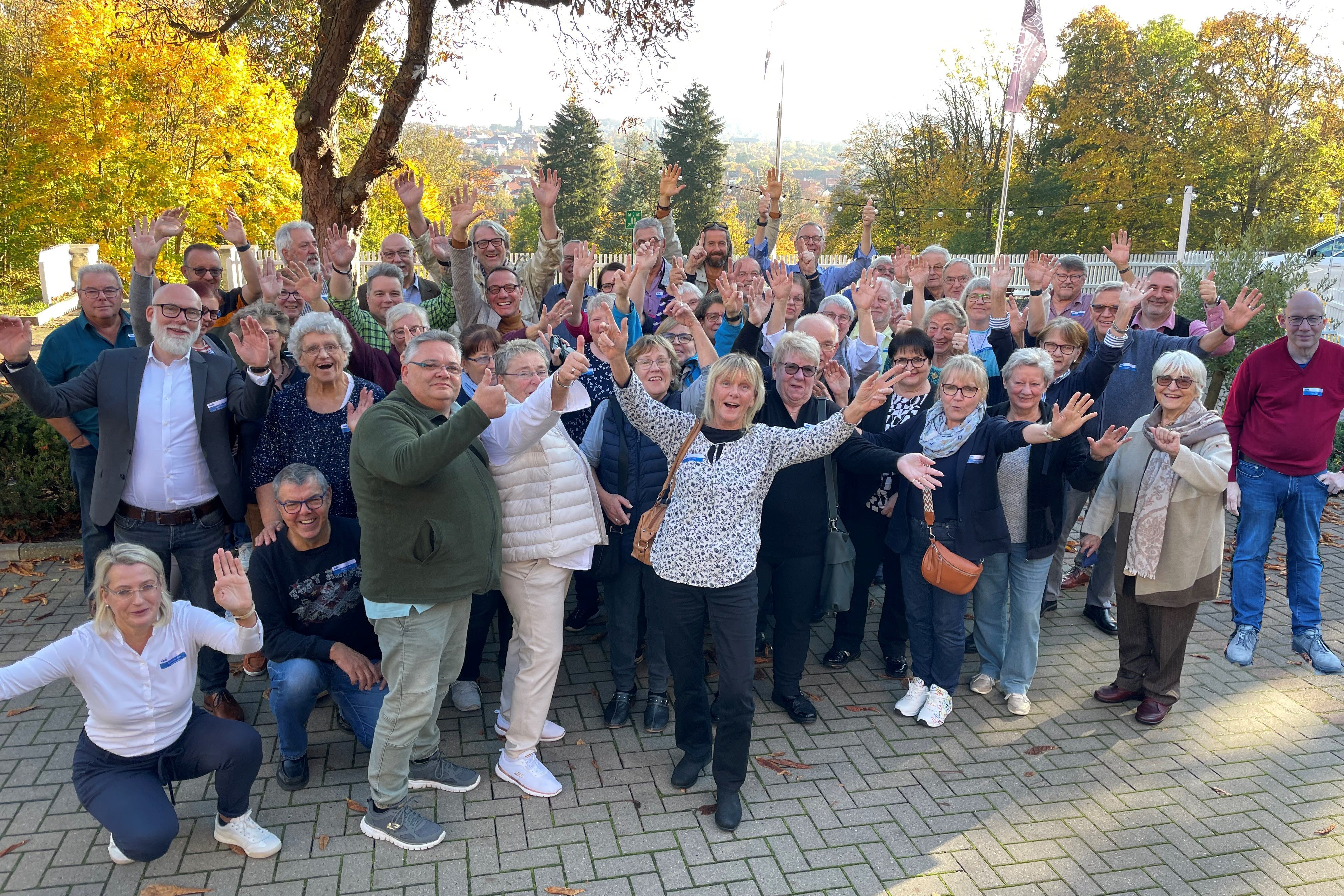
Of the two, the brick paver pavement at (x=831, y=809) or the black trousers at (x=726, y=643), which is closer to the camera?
the brick paver pavement at (x=831, y=809)

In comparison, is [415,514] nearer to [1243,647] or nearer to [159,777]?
[159,777]

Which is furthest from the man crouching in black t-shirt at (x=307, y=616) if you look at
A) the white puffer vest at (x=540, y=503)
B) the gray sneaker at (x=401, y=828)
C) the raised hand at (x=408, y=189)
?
the raised hand at (x=408, y=189)

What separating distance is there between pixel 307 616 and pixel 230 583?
75 cm

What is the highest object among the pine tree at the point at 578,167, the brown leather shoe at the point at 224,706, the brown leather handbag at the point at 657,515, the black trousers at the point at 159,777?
the pine tree at the point at 578,167

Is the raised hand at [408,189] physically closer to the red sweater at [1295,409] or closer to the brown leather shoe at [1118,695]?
the brown leather shoe at [1118,695]

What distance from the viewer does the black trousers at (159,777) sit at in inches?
137

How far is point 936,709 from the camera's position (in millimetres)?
4910

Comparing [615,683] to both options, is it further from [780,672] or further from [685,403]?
[685,403]

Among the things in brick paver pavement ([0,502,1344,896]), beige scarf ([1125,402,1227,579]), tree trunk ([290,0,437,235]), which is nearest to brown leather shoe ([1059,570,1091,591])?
brick paver pavement ([0,502,1344,896])

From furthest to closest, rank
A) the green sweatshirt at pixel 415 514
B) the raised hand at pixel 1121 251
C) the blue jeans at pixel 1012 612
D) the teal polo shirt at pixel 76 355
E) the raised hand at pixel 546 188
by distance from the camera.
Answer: the raised hand at pixel 1121 251 → the raised hand at pixel 546 188 → the teal polo shirt at pixel 76 355 → the blue jeans at pixel 1012 612 → the green sweatshirt at pixel 415 514

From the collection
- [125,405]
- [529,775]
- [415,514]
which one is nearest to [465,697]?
[529,775]

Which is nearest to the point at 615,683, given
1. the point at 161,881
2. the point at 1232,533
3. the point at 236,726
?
the point at 236,726

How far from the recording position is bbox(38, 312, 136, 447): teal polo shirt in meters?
5.34

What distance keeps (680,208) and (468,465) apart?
4534cm
